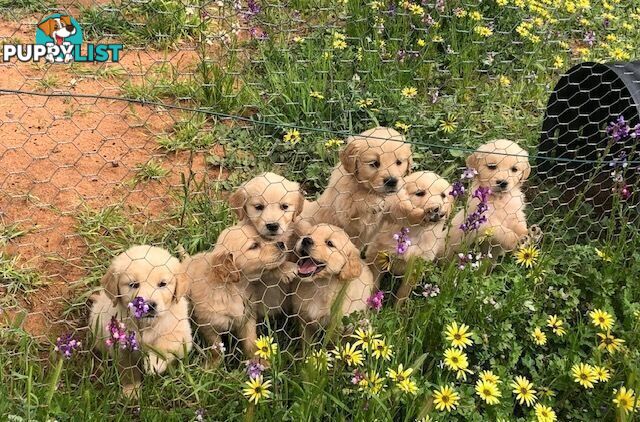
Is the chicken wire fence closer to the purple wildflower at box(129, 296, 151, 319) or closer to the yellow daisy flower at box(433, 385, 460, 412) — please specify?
the purple wildflower at box(129, 296, 151, 319)

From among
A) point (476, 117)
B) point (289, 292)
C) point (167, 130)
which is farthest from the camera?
point (476, 117)

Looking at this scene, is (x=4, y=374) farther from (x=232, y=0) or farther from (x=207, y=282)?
(x=232, y=0)

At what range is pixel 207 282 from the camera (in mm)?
2443

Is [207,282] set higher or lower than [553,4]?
lower

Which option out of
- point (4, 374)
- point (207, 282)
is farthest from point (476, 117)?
point (4, 374)

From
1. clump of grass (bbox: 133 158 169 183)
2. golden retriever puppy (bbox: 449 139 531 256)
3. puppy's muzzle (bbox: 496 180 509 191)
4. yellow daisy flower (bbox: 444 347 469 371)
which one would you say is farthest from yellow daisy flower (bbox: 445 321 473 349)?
clump of grass (bbox: 133 158 169 183)

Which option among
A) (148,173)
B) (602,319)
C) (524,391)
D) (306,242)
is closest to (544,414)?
(524,391)

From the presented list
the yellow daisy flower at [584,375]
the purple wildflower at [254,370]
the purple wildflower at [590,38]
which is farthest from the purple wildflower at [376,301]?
the purple wildflower at [590,38]

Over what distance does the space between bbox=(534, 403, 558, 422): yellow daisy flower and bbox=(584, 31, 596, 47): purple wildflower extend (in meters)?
2.93

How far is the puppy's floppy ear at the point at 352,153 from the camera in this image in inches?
110

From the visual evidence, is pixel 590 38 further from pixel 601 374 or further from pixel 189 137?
pixel 601 374

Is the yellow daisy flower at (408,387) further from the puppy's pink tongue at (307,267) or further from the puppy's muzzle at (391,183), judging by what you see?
the puppy's muzzle at (391,183)

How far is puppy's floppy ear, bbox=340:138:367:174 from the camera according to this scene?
2.79 meters

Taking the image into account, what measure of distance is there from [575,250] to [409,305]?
768 millimetres
